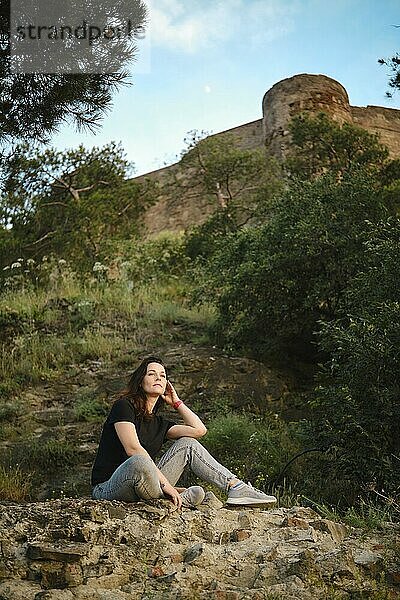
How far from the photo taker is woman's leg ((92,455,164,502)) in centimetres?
422

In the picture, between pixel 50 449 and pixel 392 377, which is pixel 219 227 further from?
pixel 392 377

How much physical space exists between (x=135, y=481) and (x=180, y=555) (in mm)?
614

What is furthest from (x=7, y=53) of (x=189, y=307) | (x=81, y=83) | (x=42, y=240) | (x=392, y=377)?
(x=42, y=240)

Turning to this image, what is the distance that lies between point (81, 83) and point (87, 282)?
20.3 ft

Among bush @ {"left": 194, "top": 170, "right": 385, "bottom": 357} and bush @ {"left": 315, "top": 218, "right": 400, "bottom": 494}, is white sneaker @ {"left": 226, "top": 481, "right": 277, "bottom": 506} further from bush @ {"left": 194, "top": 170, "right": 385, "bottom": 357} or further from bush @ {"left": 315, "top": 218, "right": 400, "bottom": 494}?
bush @ {"left": 194, "top": 170, "right": 385, "bottom": 357}

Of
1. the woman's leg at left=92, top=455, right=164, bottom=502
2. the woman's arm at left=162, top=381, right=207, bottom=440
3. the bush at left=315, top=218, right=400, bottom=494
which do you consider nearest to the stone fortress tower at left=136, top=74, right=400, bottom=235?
the bush at left=315, top=218, right=400, bottom=494

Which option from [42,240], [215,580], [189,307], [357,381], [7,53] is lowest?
[215,580]

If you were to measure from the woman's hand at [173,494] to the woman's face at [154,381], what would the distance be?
2.25 ft

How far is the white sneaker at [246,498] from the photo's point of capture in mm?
4484

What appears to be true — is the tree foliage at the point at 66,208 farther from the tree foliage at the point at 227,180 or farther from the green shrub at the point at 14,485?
the green shrub at the point at 14,485

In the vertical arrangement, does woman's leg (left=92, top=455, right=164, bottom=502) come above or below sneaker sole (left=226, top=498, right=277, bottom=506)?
above

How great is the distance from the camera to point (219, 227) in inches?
589

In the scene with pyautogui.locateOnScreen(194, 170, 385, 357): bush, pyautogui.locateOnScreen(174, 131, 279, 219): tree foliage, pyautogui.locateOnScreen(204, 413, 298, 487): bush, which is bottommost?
pyautogui.locateOnScreen(204, 413, 298, 487): bush

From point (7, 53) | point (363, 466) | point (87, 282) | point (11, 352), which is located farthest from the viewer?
point (87, 282)
